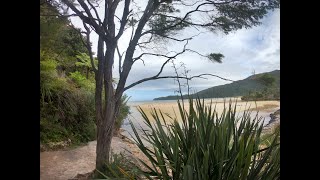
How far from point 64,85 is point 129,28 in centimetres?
40

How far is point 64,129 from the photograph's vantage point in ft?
4.25

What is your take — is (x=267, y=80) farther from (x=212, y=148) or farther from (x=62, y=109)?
(x=62, y=109)

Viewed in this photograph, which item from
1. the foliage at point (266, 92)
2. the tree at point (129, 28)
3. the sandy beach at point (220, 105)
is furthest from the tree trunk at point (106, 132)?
the foliage at point (266, 92)

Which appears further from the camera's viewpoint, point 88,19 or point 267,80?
point 88,19

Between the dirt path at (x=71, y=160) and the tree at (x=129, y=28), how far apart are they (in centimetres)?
4

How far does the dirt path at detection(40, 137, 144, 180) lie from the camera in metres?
1.24

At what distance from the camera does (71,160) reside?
127cm

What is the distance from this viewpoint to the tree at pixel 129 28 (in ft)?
4.25

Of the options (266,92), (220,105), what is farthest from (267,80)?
(220,105)

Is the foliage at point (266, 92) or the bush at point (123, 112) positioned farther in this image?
the bush at point (123, 112)

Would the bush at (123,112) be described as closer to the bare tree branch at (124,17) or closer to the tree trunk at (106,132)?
the tree trunk at (106,132)
